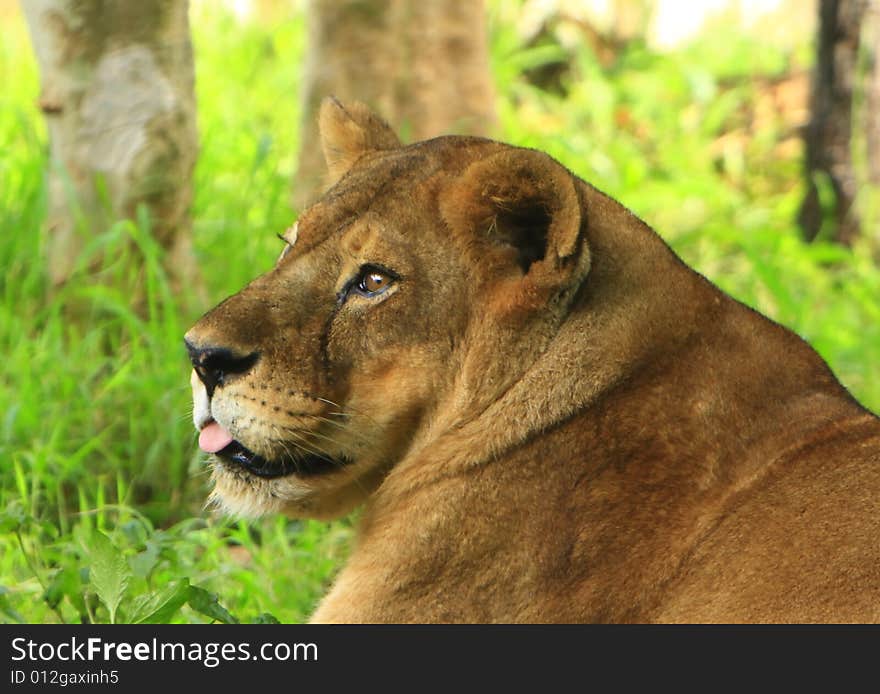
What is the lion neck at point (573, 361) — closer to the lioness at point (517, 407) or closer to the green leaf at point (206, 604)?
the lioness at point (517, 407)

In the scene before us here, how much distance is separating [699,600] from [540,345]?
0.60 meters

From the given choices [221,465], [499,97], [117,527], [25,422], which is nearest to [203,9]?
[499,97]

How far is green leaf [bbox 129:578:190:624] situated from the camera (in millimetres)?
3227

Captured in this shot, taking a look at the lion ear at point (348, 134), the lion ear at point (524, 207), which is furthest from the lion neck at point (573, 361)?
the lion ear at point (348, 134)

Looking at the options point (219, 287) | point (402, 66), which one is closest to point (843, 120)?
point (402, 66)

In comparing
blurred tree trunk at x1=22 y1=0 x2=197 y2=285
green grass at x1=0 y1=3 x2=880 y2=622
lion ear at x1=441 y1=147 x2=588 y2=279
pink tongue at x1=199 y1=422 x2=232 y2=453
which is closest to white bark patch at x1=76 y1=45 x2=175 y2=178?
blurred tree trunk at x1=22 y1=0 x2=197 y2=285

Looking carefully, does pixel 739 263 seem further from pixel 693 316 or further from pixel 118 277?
pixel 693 316

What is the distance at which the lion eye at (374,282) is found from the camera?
306 centimetres

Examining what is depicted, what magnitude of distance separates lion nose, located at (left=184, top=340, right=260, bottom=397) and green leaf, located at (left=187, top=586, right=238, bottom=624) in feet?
1.58

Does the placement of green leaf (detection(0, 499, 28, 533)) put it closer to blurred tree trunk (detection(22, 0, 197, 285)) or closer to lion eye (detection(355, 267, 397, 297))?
lion eye (detection(355, 267, 397, 297))

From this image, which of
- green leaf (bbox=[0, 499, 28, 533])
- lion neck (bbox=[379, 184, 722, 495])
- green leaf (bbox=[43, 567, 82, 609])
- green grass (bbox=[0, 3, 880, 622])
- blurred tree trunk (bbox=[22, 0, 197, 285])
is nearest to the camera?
lion neck (bbox=[379, 184, 722, 495])

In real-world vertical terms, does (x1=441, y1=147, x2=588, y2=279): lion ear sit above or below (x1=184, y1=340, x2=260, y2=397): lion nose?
above

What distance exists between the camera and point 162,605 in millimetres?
3238

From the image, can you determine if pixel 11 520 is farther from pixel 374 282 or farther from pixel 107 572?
pixel 374 282
